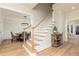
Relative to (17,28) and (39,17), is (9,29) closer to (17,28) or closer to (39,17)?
(17,28)

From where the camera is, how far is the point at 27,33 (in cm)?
740

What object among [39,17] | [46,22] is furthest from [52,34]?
[39,17]

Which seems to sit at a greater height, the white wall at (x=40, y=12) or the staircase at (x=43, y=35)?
the white wall at (x=40, y=12)

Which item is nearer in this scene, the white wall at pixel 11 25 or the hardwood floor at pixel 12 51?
the hardwood floor at pixel 12 51

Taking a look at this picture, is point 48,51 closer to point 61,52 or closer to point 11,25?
point 61,52

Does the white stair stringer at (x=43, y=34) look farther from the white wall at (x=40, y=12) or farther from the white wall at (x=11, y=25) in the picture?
the white wall at (x=11, y=25)

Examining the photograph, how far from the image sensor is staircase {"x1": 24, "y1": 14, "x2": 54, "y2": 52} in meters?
5.05

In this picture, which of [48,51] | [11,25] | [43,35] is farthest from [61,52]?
[11,25]

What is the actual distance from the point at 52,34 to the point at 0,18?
3.50 metres

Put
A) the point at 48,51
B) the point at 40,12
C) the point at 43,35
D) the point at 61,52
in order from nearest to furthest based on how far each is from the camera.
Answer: the point at 61,52 → the point at 48,51 → the point at 43,35 → the point at 40,12

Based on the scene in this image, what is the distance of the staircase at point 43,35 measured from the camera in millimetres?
5052

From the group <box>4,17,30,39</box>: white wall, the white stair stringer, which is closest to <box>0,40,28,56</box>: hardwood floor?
the white stair stringer

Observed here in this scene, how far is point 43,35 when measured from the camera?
5656mm

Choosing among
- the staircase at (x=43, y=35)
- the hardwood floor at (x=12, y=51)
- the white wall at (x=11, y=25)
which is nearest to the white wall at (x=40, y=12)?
the staircase at (x=43, y=35)
